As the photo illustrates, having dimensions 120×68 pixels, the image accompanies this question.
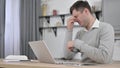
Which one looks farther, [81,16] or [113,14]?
[113,14]

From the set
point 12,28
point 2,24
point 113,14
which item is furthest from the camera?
point 12,28

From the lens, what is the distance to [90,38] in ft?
6.34

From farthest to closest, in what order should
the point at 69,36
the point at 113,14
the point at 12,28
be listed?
the point at 12,28 → the point at 113,14 → the point at 69,36

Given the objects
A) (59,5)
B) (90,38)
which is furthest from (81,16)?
(59,5)

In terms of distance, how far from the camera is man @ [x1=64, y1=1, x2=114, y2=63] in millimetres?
1645

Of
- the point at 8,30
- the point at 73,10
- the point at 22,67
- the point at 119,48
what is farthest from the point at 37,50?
the point at 8,30

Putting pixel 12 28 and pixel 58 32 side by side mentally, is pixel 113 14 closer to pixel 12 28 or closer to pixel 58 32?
pixel 58 32

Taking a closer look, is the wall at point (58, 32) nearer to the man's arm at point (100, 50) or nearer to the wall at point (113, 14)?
the wall at point (113, 14)

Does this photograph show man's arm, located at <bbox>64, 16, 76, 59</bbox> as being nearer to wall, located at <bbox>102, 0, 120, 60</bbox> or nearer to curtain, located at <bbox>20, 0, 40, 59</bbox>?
wall, located at <bbox>102, 0, 120, 60</bbox>

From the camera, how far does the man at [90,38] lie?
1.64 meters

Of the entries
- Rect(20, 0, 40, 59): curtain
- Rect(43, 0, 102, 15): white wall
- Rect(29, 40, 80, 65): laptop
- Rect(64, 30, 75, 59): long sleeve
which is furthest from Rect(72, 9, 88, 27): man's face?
Rect(20, 0, 40, 59): curtain

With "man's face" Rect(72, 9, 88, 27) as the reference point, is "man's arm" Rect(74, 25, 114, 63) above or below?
below

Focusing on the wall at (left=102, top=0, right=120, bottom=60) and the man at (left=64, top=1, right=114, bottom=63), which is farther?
the wall at (left=102, top=0, right=120, bottom=60)

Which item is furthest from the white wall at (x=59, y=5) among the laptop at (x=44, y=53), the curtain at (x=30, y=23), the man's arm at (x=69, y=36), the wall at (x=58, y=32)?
the laptop at (x=44, y=53)
